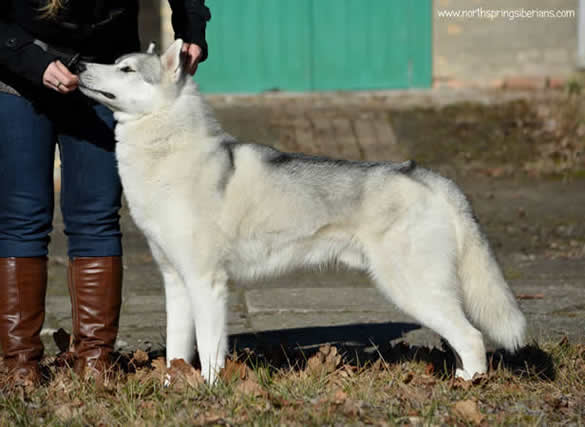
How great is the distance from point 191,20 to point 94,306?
1361 millimetres

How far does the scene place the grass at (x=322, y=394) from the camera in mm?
3180

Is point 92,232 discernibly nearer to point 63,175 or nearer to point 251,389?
point 63,175

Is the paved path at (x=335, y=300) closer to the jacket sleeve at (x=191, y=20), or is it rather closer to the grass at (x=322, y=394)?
the grass at (x=322, y=394)

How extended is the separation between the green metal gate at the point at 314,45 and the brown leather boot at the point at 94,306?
26.3 feet

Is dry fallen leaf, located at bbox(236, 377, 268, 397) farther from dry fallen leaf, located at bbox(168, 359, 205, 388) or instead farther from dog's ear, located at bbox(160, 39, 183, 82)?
dog's ear, located at bbox(160, 39, 183, 82)

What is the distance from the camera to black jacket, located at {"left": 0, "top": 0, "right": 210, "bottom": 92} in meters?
3.51

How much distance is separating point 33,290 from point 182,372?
76cm

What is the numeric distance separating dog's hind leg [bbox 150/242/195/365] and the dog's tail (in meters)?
1.23

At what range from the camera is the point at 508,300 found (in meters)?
3.78

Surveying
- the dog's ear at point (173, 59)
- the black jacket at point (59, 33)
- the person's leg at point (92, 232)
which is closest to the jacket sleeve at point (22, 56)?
the black jacket at point (59, 33)

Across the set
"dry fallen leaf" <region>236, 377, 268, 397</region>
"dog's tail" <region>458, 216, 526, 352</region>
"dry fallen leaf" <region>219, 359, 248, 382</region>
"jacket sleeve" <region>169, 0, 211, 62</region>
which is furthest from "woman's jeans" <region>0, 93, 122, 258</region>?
"dog's tail" <region>458, 216, 526, 352</region>

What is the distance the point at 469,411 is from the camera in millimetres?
3174

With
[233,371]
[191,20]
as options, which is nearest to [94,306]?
[233,371]

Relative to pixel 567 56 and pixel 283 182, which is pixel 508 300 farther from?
pixel 567 56
